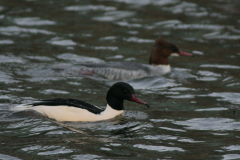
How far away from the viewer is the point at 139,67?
11.7 metres

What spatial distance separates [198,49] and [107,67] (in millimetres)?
3540

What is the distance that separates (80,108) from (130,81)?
3.73m

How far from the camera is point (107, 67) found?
11430mm

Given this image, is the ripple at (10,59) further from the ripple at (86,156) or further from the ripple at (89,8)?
the ripple at (86,156)

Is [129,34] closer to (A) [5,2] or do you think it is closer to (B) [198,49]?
(B) [198,49]

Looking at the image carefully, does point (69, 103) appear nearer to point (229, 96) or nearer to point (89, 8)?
point (229, 96)

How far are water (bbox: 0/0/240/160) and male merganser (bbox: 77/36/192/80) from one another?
245 mm

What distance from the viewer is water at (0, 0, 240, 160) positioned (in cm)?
685

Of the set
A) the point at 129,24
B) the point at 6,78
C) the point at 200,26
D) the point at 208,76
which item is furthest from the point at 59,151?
the point at 200,26

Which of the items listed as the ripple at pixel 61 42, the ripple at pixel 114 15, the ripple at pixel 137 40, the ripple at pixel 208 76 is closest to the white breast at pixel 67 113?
the ripple at pixel 208 76

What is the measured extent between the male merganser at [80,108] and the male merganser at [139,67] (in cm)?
337

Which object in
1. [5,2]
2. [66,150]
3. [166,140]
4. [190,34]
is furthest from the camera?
[5,2]

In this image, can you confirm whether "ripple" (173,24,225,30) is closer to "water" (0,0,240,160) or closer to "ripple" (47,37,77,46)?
"water" (0,0,240,160)

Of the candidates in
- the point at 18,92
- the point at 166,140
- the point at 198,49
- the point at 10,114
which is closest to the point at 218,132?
the point at 166,140
